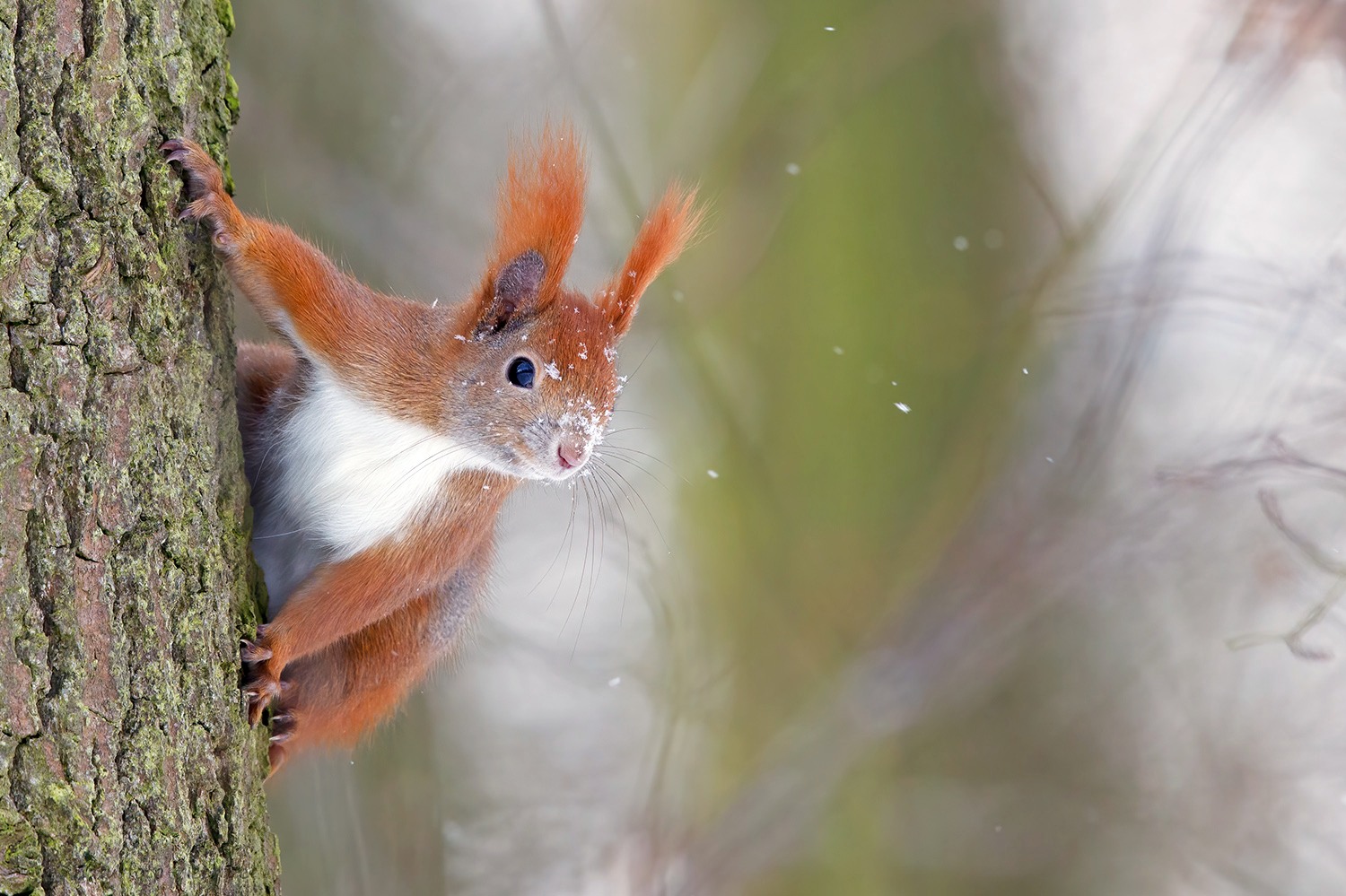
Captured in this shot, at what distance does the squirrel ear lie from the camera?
2013mm

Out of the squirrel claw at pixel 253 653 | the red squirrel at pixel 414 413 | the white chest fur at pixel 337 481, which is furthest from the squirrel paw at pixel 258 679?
the white chest fur at pixel 337 481

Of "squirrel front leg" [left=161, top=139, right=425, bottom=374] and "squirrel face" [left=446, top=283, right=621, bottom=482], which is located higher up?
"squirrel front leg" [left=161, top=139, right=425, bottom=374]

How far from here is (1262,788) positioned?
363 cm

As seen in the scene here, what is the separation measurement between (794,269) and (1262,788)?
2.34m

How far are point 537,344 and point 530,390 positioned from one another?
0.29 feet

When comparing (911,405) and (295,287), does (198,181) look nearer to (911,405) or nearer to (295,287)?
(295,287)

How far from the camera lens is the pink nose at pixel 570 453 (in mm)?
1981

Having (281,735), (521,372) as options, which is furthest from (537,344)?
(281,735)

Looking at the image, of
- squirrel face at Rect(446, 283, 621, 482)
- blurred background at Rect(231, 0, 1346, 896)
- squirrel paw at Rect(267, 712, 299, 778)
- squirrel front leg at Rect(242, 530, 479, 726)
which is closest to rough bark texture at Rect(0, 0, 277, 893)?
squirrel front leg at Rect(242, 530, 479, 726)

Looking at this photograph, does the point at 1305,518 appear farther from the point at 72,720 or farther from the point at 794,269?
the point at 72,720

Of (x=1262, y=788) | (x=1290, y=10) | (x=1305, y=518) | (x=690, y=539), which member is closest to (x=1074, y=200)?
(x=1290, y=10)

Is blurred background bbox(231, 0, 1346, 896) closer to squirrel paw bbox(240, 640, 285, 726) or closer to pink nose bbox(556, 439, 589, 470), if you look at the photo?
pink nose bbox(556, 439, 589, 470)

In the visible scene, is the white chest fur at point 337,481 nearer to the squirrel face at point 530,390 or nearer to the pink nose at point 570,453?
the squirrel face at point 530,390

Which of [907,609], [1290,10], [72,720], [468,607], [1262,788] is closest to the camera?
[72,720]
